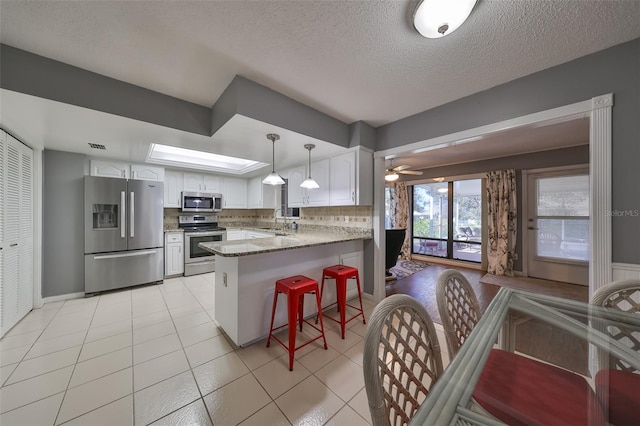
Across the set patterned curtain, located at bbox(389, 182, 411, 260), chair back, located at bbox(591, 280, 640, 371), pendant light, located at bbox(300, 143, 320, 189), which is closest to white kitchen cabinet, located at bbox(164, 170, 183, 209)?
pendant light, located at bbox(300, 143, 320, 189)

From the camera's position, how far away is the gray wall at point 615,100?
4.79ft

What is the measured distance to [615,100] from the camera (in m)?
1.53

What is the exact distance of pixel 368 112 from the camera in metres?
2.59

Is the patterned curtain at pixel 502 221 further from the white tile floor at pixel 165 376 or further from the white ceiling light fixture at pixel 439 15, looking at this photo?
the white ceiling light fixture at pixel 439 15

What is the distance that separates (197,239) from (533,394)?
4.73 meters

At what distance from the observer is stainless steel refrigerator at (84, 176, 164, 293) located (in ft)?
10.4

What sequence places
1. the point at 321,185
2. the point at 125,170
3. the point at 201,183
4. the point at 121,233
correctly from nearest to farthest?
the point at 121,233 < the point at 321,185 < the point at 125,170 < the point at 201,183

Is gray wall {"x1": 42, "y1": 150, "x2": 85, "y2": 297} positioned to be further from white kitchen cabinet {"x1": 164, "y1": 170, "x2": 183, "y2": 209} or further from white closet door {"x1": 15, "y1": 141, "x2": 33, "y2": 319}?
white kitchen cabinet {"x1": 164, "y1": 170, "x2": 183, "y2": 209}

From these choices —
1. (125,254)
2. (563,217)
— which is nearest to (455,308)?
(125,254)

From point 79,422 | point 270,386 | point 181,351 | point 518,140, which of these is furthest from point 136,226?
point 518,140

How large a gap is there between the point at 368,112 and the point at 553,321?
2.36 meters

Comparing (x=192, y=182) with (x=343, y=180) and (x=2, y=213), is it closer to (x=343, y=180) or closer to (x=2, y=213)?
(x=2, y=213)

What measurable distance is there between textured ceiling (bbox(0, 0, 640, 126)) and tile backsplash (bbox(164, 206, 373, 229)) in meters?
1.73

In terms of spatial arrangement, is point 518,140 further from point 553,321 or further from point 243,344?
point 243,344
